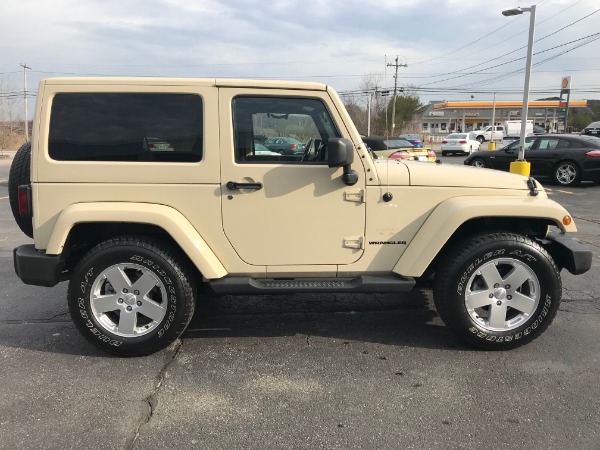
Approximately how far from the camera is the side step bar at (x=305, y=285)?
3.57 meters

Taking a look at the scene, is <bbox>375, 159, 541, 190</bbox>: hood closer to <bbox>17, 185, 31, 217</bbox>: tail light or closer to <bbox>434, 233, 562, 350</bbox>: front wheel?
<bbox>434, 233, 562, 350</bbox>: front wheel

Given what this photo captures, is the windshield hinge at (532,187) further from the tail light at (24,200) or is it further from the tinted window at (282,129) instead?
the tail light at (24,200)

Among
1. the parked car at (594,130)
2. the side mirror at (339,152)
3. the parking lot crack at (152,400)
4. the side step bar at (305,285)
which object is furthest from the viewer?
the parked car at (594,130)

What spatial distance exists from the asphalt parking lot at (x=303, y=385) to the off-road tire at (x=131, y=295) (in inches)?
6.9

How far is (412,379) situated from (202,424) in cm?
139

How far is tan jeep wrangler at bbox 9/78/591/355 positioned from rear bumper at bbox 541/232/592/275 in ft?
0.05

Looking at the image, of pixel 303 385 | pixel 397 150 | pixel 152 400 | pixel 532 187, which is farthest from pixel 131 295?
pixel 397 150

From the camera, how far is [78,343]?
389 cm

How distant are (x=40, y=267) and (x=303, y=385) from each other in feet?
6.56

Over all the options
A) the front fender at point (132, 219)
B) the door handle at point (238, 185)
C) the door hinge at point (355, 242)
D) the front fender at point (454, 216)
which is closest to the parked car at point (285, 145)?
the door handle at point (238, 185)

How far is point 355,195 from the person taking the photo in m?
3.58

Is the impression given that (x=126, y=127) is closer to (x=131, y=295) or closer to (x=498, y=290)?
(x=131, y=295)

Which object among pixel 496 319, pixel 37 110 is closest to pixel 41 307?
pixel 37 110

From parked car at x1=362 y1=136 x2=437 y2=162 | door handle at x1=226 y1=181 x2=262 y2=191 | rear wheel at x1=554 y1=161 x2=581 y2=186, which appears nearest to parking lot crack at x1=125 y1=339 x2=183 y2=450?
door handle at x1=226 y1=181 x2=262 y2=191
